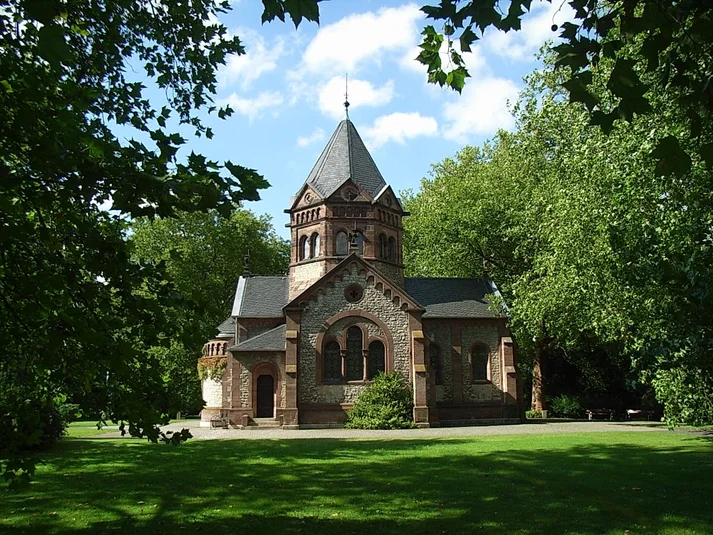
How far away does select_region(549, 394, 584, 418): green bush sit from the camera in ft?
133

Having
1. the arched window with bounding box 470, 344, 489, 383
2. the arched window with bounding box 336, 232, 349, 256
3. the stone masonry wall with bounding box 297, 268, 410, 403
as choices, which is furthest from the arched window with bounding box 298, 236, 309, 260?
the arched window with bounding box 470, 344, 489, 383

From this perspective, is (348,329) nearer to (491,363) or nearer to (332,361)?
(332,361)

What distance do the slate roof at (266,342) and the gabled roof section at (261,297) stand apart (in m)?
1.99

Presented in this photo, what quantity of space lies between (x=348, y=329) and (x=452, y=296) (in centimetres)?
770

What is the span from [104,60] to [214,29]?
1651 millimetres

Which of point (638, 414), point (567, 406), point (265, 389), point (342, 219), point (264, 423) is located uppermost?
point (342, 219)

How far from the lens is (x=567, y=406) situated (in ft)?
133

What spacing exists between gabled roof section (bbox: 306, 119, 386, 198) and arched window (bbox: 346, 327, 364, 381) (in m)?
8.16

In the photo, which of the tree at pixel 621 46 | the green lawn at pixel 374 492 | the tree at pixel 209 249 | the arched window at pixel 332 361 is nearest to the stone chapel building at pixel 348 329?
the arched window at pixel 332 361

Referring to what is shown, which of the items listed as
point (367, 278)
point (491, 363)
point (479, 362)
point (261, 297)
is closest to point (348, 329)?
point (367, 278)

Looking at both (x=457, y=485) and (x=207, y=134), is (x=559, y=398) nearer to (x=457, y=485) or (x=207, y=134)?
(x=457, y=485)

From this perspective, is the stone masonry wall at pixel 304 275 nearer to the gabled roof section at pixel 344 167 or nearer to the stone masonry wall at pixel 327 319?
the stone masonry wall at pixel 327 319

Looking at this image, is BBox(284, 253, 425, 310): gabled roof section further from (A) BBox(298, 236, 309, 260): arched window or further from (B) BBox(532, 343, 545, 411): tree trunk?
(B) BBox(532, 343, 545, 411): tree trunk

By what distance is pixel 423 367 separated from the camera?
3216cm
